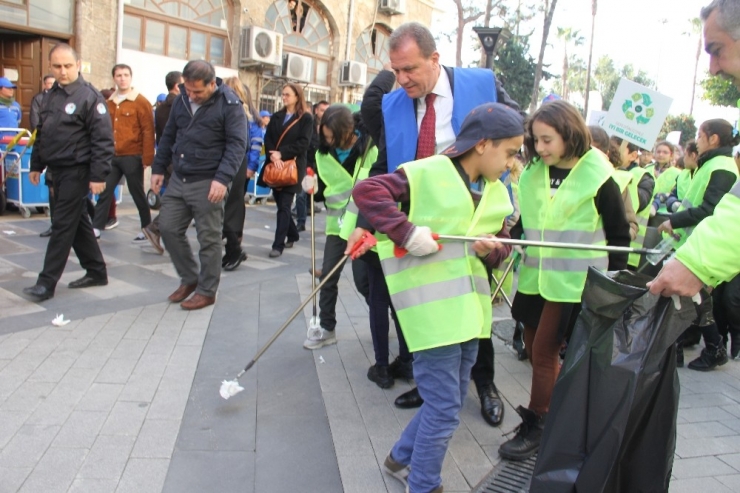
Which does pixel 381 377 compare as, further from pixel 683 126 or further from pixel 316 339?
pixel 683 126

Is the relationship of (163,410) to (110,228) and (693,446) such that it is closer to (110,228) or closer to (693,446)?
(693,446)

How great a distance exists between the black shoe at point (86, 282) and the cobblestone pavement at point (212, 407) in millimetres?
83

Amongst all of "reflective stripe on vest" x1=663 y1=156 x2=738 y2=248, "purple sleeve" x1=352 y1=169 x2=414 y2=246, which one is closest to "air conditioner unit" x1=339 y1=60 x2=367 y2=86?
"reflective stripe on vest" x1=663 y1=156 x2=738 y2=248

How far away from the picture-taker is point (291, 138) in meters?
→ 7.48

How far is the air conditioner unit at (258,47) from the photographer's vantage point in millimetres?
14711

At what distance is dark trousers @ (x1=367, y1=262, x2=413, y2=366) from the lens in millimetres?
3832

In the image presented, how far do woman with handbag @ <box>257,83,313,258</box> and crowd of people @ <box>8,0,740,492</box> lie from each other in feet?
6.01

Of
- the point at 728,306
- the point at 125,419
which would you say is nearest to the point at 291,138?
the point at 125,419

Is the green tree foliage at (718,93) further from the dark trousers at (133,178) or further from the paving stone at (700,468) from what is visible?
the paving stone at (700,468)

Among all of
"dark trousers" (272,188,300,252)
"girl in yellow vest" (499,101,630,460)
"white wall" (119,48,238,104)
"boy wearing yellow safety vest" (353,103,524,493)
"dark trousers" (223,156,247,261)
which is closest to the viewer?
"boy wearing yellow safety vest" (353,103,524,493)

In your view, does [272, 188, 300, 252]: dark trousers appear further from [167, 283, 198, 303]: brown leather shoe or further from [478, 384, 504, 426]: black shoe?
[478, 384, 504, 426]: black shoe

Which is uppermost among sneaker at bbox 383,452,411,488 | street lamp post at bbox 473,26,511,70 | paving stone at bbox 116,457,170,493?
street lamp post at bbox 473,26,511,70

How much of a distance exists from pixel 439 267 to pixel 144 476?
158 cm

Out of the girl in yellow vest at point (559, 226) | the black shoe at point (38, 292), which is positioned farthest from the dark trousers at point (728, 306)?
the black shoe at point (38, 292)
